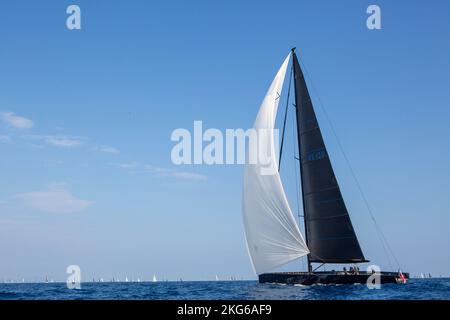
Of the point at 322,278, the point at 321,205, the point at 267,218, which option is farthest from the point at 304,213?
the point at 322,278

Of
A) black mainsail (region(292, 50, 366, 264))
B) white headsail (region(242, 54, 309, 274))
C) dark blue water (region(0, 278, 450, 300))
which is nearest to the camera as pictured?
dark blue water (region(0, 278, 450, 300))

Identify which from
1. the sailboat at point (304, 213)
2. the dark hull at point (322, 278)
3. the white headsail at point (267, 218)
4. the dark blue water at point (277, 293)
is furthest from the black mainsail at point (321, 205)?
the dark blue water at point (277, 293)

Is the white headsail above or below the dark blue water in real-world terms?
above

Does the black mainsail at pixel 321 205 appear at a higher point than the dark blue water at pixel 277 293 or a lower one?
higher

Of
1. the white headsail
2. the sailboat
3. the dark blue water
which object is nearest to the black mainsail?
the sailboat

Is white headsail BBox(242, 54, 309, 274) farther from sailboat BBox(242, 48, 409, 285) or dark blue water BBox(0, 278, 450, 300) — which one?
dark blue water BBox(0, 278, 450, 300)

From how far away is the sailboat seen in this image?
42.7m

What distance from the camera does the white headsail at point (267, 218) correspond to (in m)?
42.4

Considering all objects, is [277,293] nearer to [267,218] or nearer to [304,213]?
[267,218]

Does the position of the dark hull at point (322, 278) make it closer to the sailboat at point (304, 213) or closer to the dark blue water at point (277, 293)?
the sailboat at point (304, 213)

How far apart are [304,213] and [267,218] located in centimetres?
510

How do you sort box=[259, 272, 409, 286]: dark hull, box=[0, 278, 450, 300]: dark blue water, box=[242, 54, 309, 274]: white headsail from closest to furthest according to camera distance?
box=[0, 278, 450, 300]: dark blue water
box=[242, 54, 309, 274]: white headsail
box=[259, 272, 409, 286]: dark hull
